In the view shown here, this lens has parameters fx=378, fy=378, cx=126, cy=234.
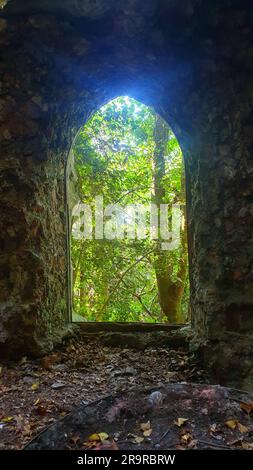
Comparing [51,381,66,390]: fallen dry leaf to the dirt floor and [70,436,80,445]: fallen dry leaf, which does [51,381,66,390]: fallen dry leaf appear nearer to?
the dirt floor

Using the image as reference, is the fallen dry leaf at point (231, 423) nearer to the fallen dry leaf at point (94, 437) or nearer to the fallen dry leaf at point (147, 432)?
the fallen dry leaf at point (147, 432)

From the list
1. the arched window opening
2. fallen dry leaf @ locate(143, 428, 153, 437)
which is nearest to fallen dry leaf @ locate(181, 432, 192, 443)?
fallen dry leaf @ locate(143, 428, 153, 437)

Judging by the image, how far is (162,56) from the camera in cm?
264

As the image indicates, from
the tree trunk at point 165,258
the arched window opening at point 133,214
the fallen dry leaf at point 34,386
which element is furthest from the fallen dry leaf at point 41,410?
the tree trunk at point 165,258

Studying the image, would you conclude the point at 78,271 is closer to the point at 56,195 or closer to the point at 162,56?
the point at 56,195

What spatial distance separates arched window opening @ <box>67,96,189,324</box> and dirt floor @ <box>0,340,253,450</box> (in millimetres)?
2588

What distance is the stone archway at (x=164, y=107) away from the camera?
8.06ft

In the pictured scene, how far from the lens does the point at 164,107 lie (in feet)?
9.52

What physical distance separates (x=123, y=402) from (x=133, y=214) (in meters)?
4.19

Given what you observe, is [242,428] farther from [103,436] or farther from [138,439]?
[103,436]

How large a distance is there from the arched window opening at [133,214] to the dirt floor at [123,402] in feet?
8.49

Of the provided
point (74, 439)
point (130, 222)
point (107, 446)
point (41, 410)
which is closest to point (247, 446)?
point (107, 446)
